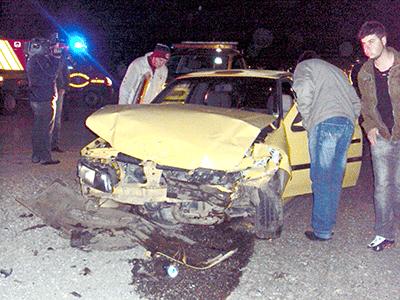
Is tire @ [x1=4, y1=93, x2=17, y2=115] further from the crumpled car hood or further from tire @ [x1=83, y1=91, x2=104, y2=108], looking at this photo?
the crumpled car hood

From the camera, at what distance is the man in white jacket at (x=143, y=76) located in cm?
739

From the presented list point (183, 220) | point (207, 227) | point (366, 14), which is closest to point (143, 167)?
point (183, 220)

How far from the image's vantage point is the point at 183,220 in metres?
4.94

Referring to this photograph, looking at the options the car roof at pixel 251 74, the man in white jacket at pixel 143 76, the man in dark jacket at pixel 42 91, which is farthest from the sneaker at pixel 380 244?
the man in dark jacket at pixel 42 91

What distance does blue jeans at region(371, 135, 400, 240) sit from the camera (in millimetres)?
4965

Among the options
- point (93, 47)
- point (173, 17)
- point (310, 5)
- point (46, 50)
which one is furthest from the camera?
point (310, 5)

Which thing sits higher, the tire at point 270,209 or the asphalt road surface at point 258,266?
the tire at point 270,209

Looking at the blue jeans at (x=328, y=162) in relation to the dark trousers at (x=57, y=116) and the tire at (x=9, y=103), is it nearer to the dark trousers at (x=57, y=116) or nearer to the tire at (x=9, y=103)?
the dark trousers at (x=57, y=116)

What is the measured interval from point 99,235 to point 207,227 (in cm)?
110

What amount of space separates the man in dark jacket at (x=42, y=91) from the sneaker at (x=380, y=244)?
5.10 meters

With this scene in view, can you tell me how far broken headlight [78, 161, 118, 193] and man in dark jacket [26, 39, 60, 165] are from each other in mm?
→ 3434

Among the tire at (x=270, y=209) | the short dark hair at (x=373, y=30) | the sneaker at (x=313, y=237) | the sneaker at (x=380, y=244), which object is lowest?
the sneaker at (x=313, y=237)

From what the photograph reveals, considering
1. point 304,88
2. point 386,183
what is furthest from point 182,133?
point 386,183

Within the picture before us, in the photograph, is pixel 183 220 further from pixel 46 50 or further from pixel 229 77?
pixel 46 50
